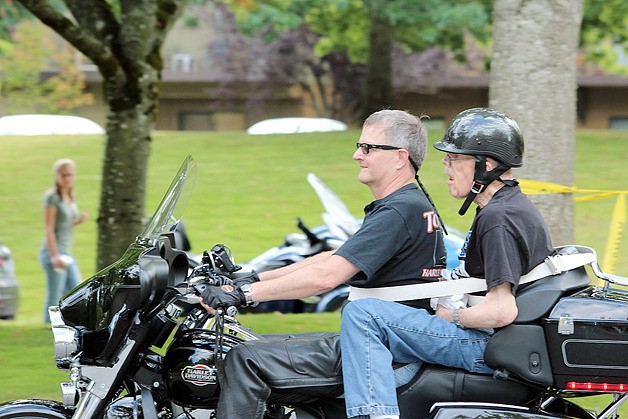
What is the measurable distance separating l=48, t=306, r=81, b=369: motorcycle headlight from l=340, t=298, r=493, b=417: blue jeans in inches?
40.8

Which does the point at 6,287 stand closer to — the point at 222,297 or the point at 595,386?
the point at 222,297

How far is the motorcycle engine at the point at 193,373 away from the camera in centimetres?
374

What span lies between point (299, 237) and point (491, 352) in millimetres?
6694

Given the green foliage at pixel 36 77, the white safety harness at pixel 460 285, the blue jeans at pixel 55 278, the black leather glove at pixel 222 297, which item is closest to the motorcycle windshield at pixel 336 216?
the blue jeans at pixel 55 278

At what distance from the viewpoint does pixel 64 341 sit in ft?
12.3

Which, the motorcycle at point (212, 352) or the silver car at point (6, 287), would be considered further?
the silver car at point (6, 287)

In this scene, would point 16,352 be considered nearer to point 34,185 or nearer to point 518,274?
point 518,274

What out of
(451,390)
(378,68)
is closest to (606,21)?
(378,68)

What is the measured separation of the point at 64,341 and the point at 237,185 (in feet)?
51.9

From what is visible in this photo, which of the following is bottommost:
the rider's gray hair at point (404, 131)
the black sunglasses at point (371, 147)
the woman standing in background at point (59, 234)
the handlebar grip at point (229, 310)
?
the woman standing in background at point (59, 234)

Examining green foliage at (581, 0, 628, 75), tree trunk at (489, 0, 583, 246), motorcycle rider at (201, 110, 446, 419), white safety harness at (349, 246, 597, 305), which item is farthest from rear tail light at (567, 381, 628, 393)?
green foliage at (581, 0, 628, 75)

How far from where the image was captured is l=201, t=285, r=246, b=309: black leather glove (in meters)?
3.54

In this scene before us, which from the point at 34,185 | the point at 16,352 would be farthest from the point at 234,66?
the point at 16,352

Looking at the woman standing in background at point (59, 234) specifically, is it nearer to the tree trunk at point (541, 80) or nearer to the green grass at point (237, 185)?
the green grass at point (237, 185)
